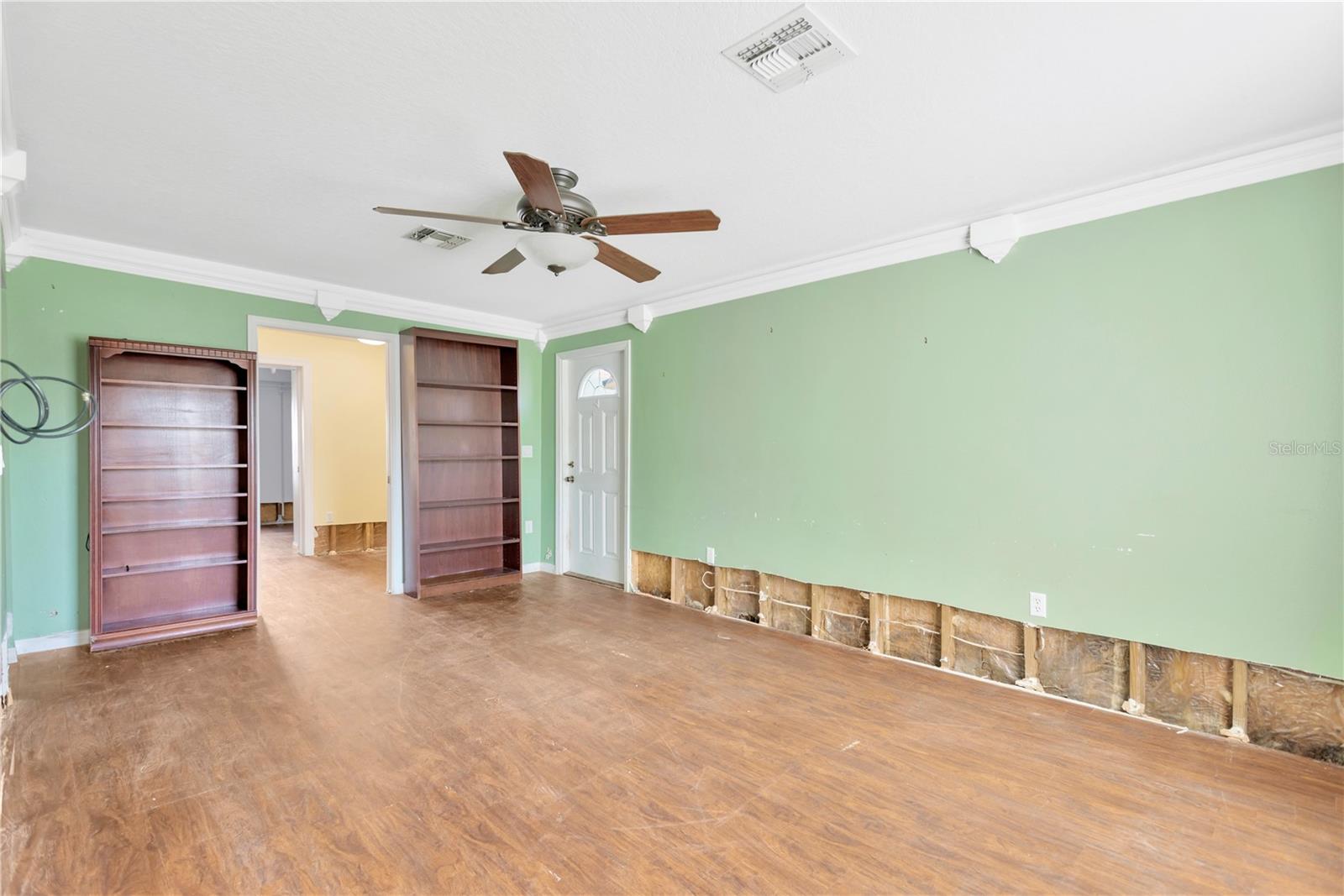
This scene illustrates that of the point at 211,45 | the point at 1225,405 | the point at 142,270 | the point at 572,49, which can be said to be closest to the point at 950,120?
the point at 572,49

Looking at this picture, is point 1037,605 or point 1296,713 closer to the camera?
point 1296,713

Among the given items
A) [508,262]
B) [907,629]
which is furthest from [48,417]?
[907,629]

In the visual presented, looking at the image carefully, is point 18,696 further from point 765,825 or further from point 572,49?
point 572,49

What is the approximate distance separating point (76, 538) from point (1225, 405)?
246 inches

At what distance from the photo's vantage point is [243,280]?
422 centimetres

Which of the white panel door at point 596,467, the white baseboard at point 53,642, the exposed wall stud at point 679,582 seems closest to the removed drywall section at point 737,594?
the exposed wall stud at point 679,582

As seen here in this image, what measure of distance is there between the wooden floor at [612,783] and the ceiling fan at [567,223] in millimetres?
2157

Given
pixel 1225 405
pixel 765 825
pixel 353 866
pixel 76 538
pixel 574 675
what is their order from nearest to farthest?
pixel 353 866, pixel 765 825, pixel 1225 405, pixel 574 675, pixel 76 538

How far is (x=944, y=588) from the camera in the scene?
335cm

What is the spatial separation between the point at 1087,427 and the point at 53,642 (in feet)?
19.7

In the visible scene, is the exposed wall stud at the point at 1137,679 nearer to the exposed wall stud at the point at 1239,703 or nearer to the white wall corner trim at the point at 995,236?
the exposed wall stud at the point at 1239,703

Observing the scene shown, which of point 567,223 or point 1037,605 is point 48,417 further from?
point 1037,605

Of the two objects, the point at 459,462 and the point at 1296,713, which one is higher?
the point at 459,462

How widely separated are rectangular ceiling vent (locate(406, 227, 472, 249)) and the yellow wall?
11.8ft
